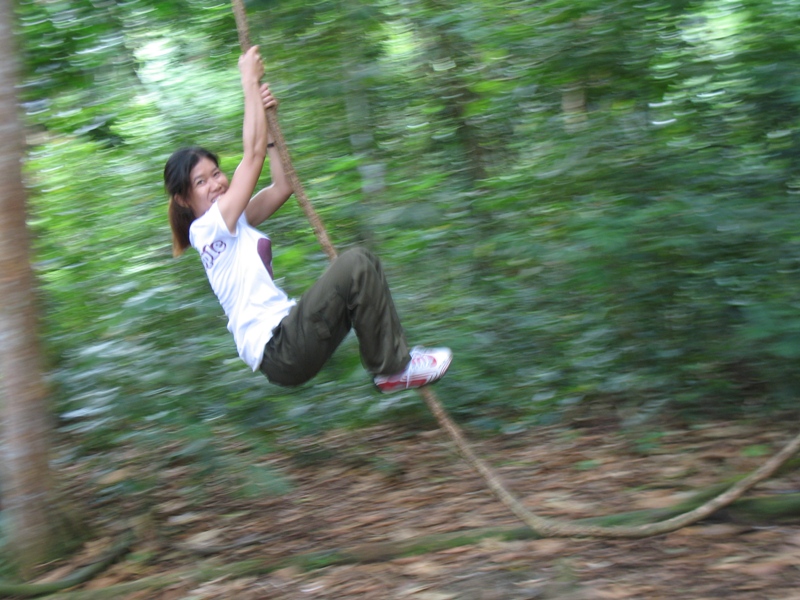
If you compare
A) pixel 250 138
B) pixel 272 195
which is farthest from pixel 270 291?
pixel 250 138

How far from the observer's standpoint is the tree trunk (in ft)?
14.0

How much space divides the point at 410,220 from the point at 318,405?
1.42 meters

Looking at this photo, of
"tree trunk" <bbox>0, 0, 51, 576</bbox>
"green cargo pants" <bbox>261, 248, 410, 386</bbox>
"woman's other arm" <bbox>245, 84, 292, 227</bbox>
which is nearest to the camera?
"green cargo pants" <bbox>261, 248, 410, 386</bbox>

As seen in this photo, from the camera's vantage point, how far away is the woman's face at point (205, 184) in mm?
3955

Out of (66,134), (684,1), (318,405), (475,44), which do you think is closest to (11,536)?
(318,405)

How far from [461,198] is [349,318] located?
2.46 meters

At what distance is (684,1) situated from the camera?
4.60 m

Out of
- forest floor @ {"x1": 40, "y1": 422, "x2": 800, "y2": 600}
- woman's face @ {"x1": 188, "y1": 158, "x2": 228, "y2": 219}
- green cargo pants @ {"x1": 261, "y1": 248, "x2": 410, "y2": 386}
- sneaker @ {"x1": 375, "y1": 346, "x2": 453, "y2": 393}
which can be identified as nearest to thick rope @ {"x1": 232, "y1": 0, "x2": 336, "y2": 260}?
green cargo pants @ {"x1": 261, "y1": 248, "x2": 410, "y2": 386}

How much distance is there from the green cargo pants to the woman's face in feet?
2.19

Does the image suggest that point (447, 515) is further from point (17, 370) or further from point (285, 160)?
point (17, 370)

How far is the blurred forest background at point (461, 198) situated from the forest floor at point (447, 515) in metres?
0.29

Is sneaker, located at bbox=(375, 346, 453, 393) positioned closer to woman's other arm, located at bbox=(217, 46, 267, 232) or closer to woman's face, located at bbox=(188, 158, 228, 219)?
woman's other arm, located at bbox=(217, 46, 267, 232)

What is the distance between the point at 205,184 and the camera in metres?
3.96

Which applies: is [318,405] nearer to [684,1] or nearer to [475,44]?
[475,44]
